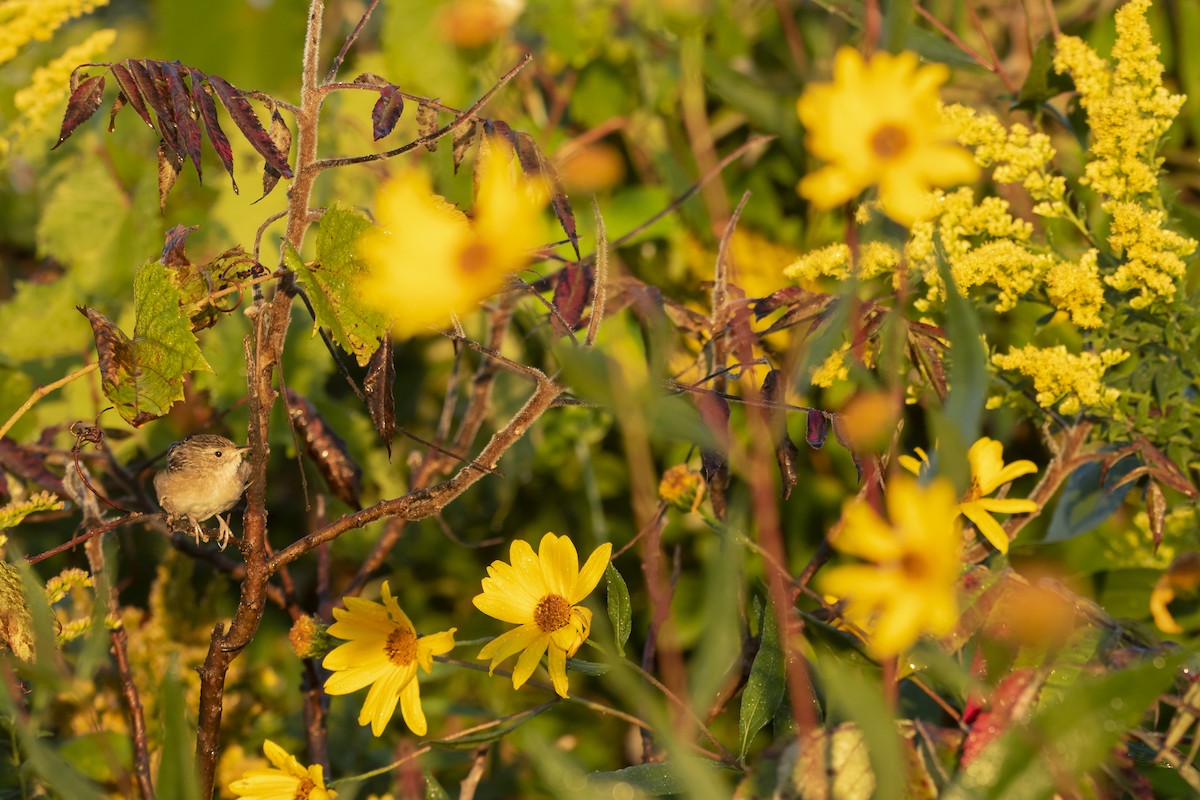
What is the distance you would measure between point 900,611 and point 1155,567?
2.33 ft

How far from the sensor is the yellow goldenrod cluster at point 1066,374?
89 cm

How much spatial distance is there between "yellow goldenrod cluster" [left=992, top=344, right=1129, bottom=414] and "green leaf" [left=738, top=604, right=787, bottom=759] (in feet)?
0.95

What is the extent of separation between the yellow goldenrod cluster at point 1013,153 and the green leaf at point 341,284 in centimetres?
54

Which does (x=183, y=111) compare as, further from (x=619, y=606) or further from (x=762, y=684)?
(x=762, y=684)

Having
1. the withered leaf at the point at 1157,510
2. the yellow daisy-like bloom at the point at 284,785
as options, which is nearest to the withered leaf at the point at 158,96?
the yellow daisy-like bloom at the point at 284,785

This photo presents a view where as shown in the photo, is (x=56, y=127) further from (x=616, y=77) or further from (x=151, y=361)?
(x=151, y=361)

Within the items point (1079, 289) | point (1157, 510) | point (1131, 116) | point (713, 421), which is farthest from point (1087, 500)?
point (713, 421)

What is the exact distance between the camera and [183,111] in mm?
756

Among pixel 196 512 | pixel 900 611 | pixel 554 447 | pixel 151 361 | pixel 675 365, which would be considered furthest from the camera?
pixel 554 447

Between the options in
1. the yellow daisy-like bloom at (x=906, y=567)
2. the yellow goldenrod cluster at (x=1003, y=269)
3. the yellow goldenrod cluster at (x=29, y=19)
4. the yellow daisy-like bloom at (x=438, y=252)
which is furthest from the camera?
the yellow goldenrod cluster at (x=29, y=19)

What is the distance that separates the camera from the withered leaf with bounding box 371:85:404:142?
75 centimetres

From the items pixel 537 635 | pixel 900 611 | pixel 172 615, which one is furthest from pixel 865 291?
pixel 172 615

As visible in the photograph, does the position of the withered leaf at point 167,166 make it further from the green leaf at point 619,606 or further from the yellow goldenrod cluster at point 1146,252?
the yellow goldenrod cluster at point 1146,252

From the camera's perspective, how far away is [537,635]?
0.83 meters
